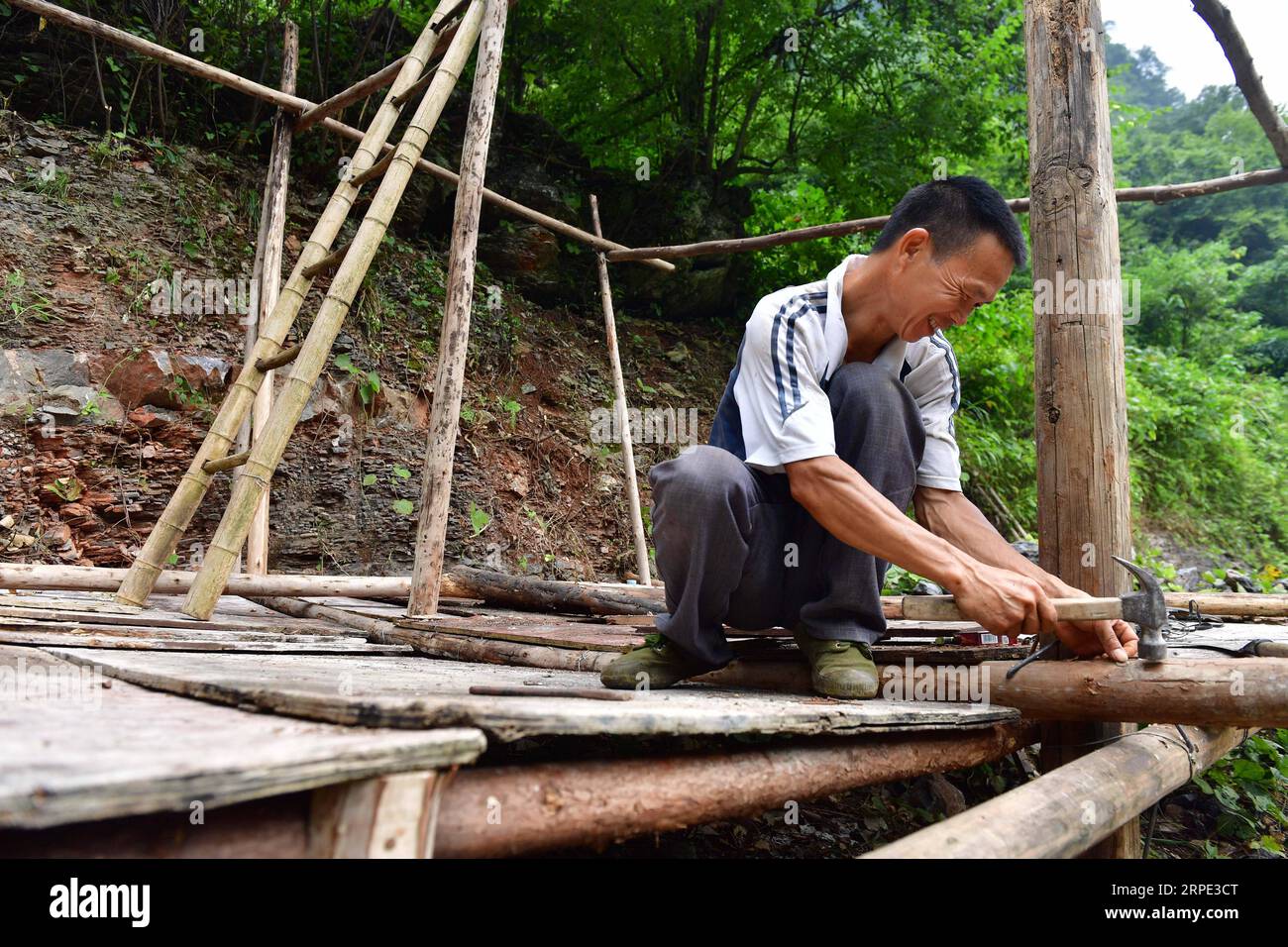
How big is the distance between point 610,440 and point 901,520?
7.00 metres

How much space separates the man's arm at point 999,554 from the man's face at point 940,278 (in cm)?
46

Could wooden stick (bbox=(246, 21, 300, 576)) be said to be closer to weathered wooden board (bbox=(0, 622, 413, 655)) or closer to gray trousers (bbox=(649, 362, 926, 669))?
weathered wooden board (bbox=(0, 622, 413, 655))

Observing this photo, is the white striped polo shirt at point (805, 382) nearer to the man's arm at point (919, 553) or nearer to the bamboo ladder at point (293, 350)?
the man's arm at point (919, 553)

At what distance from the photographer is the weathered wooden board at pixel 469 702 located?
96 centimetres

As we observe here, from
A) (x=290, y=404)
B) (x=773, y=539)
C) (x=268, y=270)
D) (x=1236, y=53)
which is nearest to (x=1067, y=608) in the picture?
(x=773, y=539)

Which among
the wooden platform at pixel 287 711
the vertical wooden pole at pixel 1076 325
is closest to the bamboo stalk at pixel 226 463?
the wooden platform at pixel 287 711

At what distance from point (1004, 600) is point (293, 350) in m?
2.88

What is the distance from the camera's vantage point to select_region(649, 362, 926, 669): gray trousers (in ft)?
5.99

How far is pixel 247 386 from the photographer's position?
373 cm

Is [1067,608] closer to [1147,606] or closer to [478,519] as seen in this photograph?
[1147,606]

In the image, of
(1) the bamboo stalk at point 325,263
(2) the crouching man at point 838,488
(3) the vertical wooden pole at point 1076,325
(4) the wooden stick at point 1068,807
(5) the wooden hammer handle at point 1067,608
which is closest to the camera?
(4) the wooden stick at point 1068,807

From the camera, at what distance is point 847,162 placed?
938cm

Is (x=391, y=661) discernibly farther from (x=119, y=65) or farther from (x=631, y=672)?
(x=119, y=65)
